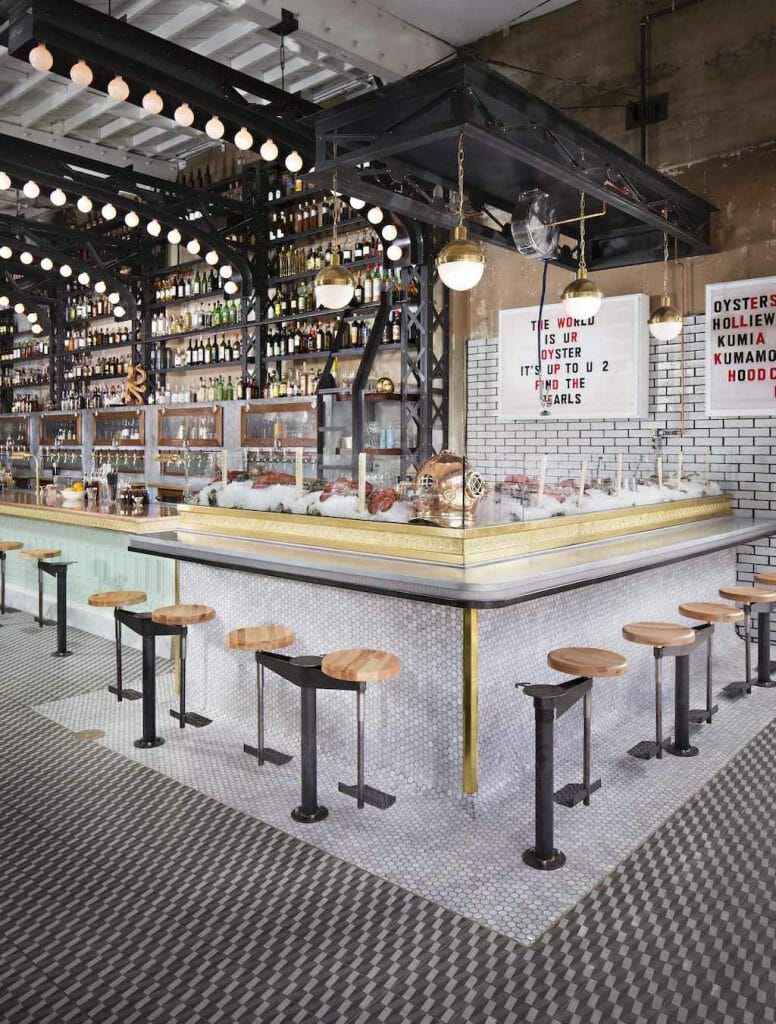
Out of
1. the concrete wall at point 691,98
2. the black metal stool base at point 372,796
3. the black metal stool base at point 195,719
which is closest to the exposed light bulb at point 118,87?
the concrete wall at point 691,98

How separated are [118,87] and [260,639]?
12.7 ft

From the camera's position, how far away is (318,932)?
2.44 meters

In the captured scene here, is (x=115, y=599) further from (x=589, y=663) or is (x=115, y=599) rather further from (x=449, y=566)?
(x=589, y=663)

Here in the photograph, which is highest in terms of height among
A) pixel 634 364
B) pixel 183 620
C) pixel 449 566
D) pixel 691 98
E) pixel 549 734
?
pixel 691 98

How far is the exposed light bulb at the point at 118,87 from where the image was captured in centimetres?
507

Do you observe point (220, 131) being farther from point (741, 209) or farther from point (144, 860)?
point (144, 860)

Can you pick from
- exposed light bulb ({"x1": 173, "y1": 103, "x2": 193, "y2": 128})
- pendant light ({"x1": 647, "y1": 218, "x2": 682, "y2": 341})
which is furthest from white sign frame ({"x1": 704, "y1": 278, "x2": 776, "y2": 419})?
exposed light bulb ({"x1": 173, "y1": 103, "x2": 193, "y2": 128})

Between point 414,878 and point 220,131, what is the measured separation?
16.5 feet

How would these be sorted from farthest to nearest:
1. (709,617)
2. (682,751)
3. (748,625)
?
1. (748,625)
2. (709,617)
3. (682,751)

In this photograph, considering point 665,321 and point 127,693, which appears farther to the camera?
point 665,321

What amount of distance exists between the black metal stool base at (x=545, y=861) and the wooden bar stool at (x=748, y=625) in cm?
208

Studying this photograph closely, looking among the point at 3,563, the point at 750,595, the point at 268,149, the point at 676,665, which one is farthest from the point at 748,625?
the point at 3,563

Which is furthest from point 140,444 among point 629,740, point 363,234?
point 629,740

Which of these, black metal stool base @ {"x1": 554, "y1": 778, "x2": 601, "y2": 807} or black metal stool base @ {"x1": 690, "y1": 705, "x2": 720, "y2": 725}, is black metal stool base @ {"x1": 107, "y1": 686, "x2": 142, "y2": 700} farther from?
black metal stool base @ {"x1": 690, "y1": 705, "x2": 720, "y2": 725}
